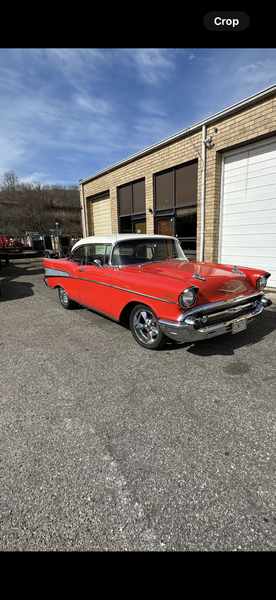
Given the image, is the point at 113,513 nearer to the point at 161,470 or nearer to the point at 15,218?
the point at 161,470

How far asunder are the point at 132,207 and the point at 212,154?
14.5 feet

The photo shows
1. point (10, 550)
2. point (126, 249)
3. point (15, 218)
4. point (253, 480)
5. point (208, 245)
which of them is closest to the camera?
point (10, 550)

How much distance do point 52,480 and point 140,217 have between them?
34.1 ft

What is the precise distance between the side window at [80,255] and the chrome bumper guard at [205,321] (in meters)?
2.51

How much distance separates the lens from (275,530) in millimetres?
1355

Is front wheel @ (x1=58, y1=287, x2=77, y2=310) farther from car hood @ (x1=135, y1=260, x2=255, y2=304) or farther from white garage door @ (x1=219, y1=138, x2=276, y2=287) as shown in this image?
white garage door @ (x1=219, y1=138, x2=276, y2=287)

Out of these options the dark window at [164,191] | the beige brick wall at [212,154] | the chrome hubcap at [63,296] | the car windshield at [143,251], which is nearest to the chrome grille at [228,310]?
the car windshield at [143,251]

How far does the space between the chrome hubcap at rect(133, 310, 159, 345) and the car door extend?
26.0 inches

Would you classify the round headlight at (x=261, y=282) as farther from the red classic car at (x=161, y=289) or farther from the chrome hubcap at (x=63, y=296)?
the chrome hubcap at (x=63, y=296)
